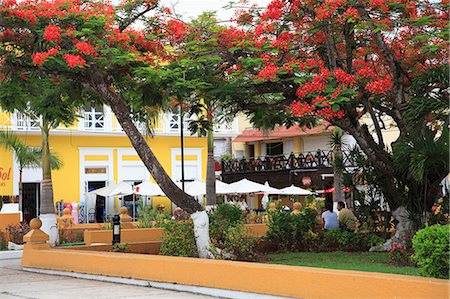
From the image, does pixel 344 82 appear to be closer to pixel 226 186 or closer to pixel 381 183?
pixel 381 183


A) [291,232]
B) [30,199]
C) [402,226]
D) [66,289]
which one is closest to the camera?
[66,289]

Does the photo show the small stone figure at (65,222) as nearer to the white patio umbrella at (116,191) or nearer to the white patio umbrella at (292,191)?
the white patio umbrella at (116,191)

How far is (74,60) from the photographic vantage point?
47.7 ft

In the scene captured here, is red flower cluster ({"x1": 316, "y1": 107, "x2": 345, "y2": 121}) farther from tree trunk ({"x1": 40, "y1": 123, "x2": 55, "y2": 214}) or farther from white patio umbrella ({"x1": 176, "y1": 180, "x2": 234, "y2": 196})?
white patio umbrella ({"x1": 176, "y1": 180, "x2": 234, "y2": 196})

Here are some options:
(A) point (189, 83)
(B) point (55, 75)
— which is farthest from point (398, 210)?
(B) point (55, 75)

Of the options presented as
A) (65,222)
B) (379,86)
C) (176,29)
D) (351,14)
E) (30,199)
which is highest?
(176,29)

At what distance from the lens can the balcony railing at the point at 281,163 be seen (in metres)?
38.8

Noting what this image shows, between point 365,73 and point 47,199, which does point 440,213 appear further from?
point 47,199

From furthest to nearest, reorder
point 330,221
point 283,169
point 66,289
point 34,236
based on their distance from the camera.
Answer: point 283,169 → point 330,221 → point 34,236 → point 66,289

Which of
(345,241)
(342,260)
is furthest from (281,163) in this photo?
(342,260)

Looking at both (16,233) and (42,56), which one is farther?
(16,233)

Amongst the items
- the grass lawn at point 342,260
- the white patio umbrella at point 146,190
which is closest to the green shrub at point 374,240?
the grass lawn at point 342,260

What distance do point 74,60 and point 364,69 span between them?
5487 millimetres

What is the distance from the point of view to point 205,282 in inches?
529
